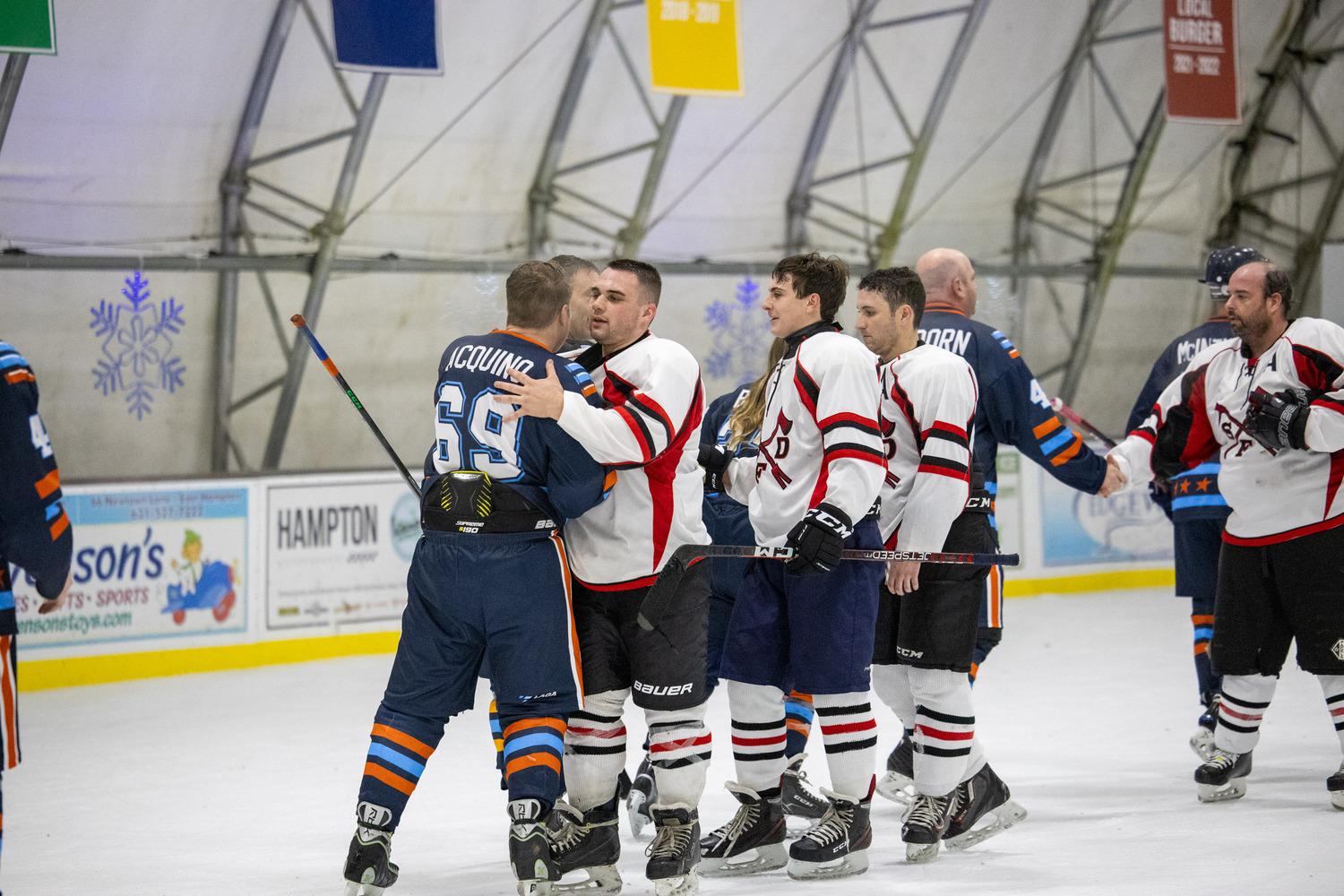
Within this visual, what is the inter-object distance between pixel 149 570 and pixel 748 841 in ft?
13.1

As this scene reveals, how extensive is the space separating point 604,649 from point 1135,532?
6918 millimetres

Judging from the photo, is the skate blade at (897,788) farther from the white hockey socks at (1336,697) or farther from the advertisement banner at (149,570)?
the advertisement banner at (149,570)

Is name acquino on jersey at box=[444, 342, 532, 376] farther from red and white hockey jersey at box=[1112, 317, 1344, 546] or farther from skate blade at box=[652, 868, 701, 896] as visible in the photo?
red and white hockey jersey at box=[1112, 317, 1344, 546]

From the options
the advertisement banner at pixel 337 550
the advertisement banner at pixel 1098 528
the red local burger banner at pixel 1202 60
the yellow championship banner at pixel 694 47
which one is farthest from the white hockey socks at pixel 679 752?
the red local burger banner at pixel 1202 60

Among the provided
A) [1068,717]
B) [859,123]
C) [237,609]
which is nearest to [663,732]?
[1068,717]

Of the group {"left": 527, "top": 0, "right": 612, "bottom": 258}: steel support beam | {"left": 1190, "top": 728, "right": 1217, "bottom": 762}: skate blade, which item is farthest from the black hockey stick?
{"left": 527, "top": 0, "right": 612, "bottom": 258}: steel support beam

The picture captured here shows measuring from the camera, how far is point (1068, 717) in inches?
223

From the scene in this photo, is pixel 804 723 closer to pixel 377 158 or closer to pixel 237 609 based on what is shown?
pixel 237 609

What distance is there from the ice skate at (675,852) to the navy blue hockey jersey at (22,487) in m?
1.42

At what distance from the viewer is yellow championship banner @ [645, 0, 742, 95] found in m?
7.14

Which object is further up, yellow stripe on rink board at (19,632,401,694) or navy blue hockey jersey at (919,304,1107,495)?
navy blue hockey jersey at (919,304,1107,495)

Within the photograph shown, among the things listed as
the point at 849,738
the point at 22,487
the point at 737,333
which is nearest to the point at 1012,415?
the point at 849,738

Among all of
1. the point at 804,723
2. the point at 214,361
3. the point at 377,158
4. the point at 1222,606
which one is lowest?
the point at 804,723

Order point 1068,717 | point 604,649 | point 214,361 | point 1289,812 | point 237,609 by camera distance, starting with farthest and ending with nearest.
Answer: point 214,361, point 237,609, point 1068,717, point 1289,812, point 604,649
